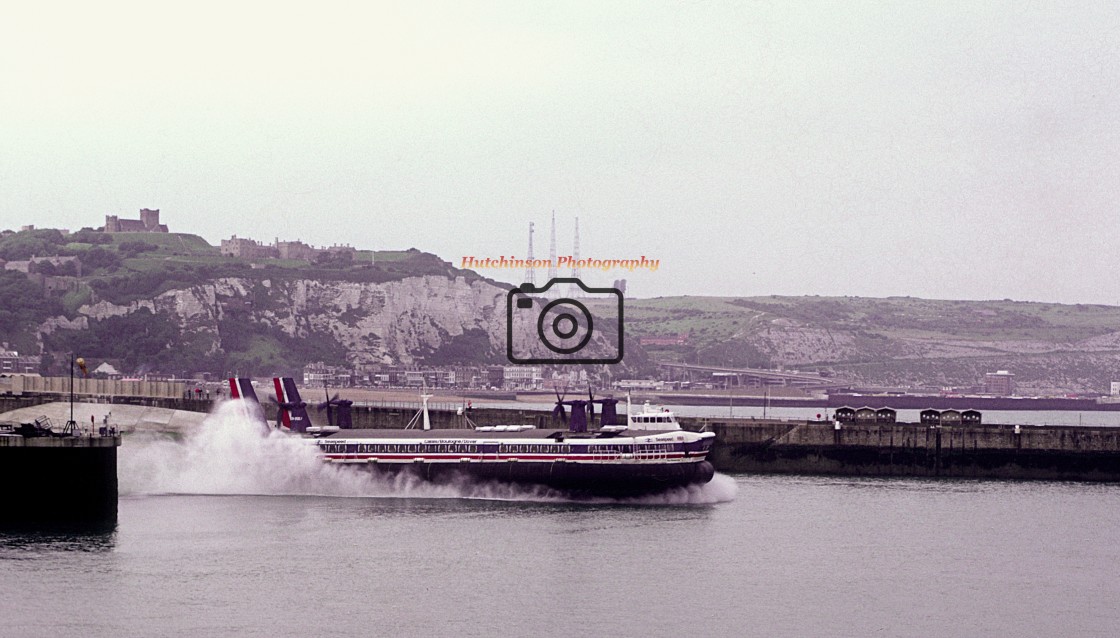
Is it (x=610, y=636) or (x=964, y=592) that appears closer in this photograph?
(x=610, y=636)

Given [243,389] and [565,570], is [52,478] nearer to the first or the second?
[243,389]

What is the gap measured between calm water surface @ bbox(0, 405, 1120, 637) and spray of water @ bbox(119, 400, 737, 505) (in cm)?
13

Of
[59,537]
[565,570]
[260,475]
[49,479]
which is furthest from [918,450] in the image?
[59,537]

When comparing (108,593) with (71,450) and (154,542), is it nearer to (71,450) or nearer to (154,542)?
(154,542)

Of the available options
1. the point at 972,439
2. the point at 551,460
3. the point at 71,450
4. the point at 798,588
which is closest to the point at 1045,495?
the point at 972,439

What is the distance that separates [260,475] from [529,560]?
98.0 feet

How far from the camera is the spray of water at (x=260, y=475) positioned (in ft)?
282

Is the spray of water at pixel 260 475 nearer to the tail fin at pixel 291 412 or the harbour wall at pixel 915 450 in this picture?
the tail fin at pixel 291 412

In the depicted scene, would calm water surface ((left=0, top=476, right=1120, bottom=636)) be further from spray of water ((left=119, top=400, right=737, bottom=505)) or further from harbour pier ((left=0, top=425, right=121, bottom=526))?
harbour pier ((left=0, top=425, right=121, bottom=526))

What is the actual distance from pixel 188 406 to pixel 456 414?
86.7ft

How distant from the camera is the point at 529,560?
65125 millimetres

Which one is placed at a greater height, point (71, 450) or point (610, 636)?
point (71, 450)

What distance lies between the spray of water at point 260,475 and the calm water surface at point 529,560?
133 millimetres

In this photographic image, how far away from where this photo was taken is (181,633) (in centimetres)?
5019
